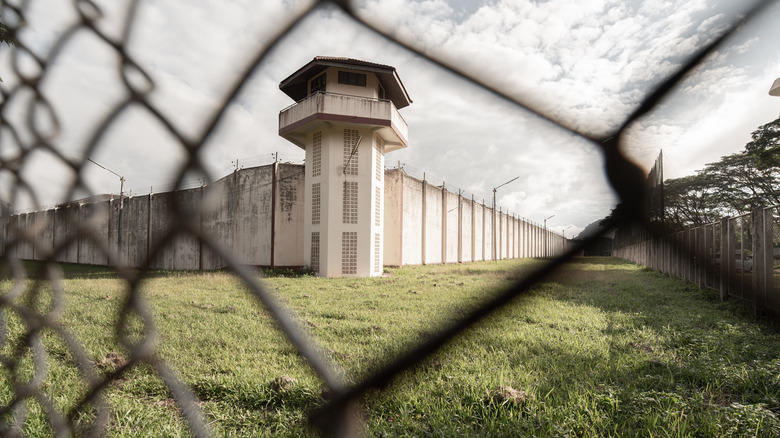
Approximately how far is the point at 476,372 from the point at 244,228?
46.8 feet

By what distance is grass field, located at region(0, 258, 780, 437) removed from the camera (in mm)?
1599

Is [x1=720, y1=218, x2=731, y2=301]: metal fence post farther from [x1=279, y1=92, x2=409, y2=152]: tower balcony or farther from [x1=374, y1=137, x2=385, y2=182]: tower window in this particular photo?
[x1=374, y1=137, x2=385, y2=182]: tower window

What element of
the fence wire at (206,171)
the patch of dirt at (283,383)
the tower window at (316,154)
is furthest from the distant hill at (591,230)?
the tower window at (316,154)

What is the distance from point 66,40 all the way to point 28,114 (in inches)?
8.1

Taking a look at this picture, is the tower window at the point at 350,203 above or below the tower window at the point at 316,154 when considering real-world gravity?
below

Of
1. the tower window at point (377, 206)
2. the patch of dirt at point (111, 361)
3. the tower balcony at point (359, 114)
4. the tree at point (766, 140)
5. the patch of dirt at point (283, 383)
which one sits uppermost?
the tower balcony at point (359, 114)

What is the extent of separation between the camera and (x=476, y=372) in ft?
7.71

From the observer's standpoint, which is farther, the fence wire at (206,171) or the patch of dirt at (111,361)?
the patch of dirt at (111,361)

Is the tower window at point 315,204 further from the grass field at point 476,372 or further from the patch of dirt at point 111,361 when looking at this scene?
the patch of dirt at point 111,361

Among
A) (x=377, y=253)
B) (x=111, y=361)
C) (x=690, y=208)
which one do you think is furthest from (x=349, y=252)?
(x=690, y=208)

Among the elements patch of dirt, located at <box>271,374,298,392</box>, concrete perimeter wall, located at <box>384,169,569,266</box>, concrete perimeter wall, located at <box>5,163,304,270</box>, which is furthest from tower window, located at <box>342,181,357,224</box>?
concrete perimeter wall, located at <box>5,163,304,270</box>

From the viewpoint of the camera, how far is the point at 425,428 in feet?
5.65

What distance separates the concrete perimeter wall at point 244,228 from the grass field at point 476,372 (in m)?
0.10

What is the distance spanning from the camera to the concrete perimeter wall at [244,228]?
55 cm
